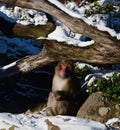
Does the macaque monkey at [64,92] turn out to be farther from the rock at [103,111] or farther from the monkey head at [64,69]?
the rock at [103,111]

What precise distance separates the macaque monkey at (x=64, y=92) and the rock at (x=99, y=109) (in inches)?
8.8

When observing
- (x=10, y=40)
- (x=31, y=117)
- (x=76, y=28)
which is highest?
(x=76, y=28)

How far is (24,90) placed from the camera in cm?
1070

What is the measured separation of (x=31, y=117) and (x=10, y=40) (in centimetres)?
590

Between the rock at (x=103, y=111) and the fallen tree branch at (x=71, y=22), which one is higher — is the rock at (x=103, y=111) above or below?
below

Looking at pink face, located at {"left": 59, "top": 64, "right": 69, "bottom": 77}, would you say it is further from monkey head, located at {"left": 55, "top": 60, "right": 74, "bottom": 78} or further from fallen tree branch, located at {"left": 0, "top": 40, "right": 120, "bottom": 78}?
fallen tree branch, located at {"left": 0, "top": 40, "right": 120, "bottom": 78}

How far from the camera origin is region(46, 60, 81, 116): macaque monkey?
840 centimetres

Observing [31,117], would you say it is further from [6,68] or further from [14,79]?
[14,79]

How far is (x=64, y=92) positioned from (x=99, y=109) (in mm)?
736

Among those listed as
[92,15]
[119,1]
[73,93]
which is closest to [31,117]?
[73,93]

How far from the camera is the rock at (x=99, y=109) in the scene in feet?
28.8

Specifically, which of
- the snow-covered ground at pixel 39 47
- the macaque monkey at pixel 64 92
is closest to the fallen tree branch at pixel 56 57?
the snow-covered ground at pixel 39 47

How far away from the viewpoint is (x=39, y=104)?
9.84 m

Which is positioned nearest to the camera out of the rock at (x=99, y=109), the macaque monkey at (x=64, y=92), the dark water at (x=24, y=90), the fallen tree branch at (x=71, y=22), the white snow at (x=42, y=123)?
the white snow at (x=42, y=123)
